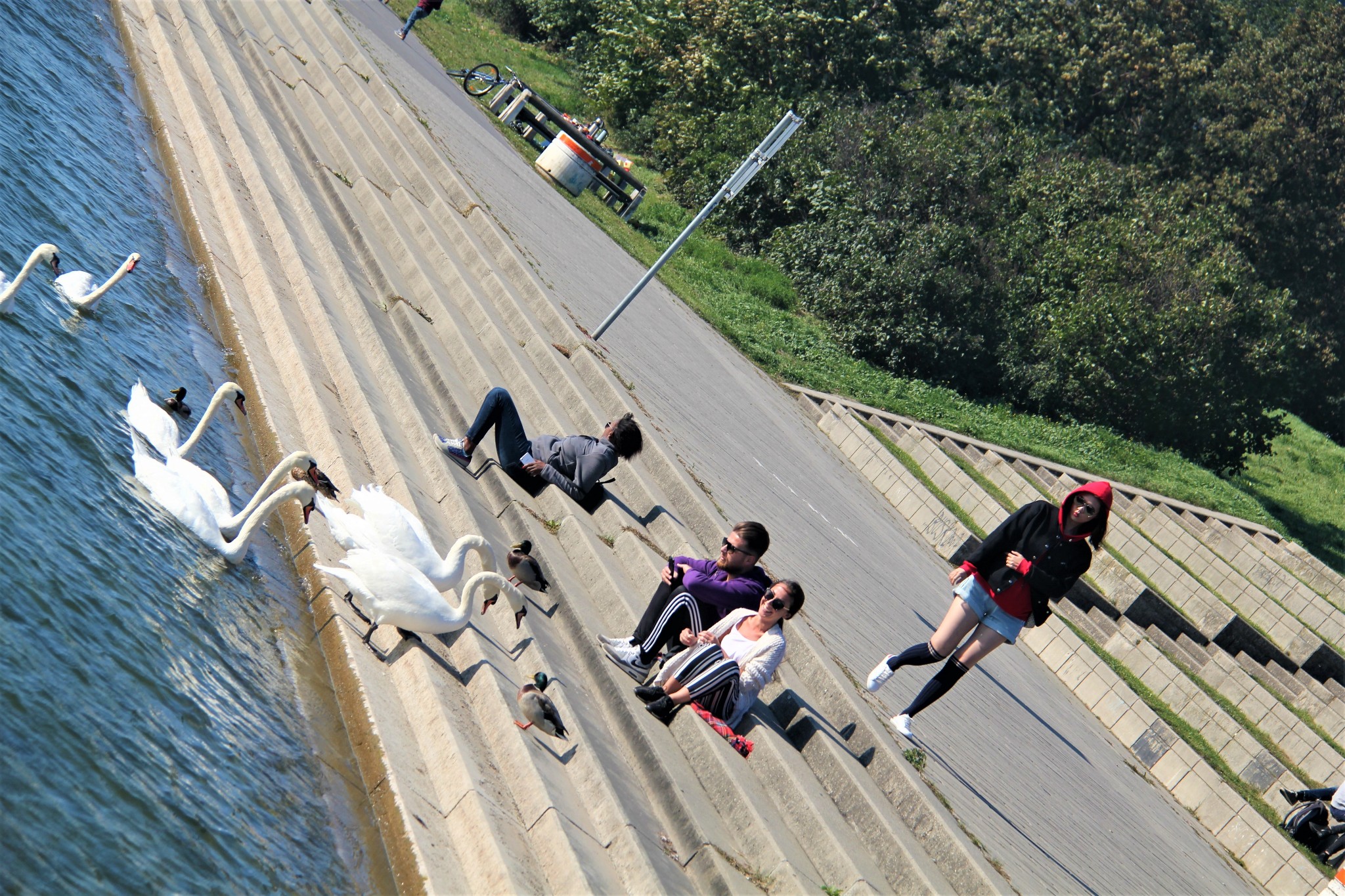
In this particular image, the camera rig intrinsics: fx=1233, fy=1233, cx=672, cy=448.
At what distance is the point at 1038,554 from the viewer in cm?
774

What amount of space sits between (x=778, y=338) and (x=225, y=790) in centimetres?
1731

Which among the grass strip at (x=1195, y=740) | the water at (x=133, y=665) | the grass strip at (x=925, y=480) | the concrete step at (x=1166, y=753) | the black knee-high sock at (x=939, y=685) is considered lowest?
the water at (x=133, y=665)

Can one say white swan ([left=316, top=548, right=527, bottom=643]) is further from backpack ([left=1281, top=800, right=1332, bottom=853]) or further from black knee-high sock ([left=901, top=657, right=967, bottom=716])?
backpack ([left=1281, top=800, right=1332, bottom=853])

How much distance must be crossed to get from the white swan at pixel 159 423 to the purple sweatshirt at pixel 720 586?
305 centimetres

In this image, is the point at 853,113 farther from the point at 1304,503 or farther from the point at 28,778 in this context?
the point at 28,778

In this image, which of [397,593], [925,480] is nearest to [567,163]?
[925,480]

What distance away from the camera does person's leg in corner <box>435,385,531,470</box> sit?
353 inches

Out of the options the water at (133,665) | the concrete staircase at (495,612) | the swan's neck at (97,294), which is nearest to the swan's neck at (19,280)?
the water at (133,665)

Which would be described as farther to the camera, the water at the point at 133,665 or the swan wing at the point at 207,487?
the swan wing at the point at 207,487

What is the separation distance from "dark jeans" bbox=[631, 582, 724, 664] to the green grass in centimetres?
1247

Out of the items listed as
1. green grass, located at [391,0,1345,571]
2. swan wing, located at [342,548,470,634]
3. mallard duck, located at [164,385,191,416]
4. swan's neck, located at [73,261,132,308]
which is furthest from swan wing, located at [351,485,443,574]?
green grass, located at [391,0,1345,571]

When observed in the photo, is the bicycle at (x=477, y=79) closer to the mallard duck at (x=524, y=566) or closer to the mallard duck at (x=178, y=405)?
the mallard duck at (x=178, y=405)

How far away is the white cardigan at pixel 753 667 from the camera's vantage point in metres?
7.24

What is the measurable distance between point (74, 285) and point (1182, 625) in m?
12.7
